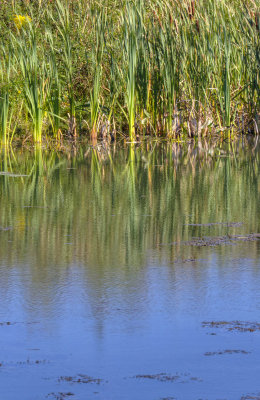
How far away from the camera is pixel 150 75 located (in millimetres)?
11859

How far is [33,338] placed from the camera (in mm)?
3133

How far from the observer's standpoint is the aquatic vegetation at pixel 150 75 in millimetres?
11062

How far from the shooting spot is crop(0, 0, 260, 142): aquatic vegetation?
36.3ft

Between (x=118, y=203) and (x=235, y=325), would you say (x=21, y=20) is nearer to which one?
(x=118, y=203)

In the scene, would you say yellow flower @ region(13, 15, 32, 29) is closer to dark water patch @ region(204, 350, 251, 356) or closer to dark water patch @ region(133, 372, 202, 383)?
dark water patch @ region(204, 350, 251, 356)

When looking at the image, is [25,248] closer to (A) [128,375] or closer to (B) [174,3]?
(A) [128,375]

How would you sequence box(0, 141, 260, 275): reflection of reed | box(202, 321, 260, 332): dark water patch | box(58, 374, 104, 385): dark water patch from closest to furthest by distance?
box(58, 374, 104, 385): dark water patch → box(202, 321, 260, 332): dark water patch → box(0, 141, 260, 275): reflection of reed

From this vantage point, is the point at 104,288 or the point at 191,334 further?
the point at 104,288

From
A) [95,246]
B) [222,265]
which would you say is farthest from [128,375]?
[95,246]

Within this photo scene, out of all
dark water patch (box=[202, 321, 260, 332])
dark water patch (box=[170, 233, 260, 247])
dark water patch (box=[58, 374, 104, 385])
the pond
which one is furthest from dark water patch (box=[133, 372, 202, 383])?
dark water patch (box=[170, 233, 260, 247])

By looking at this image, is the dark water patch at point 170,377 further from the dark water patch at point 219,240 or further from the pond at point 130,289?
the dark water patch at point 219,240

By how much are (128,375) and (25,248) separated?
219 centimetres

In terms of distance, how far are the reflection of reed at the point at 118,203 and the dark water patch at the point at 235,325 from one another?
101cm

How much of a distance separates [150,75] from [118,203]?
5.72 m
